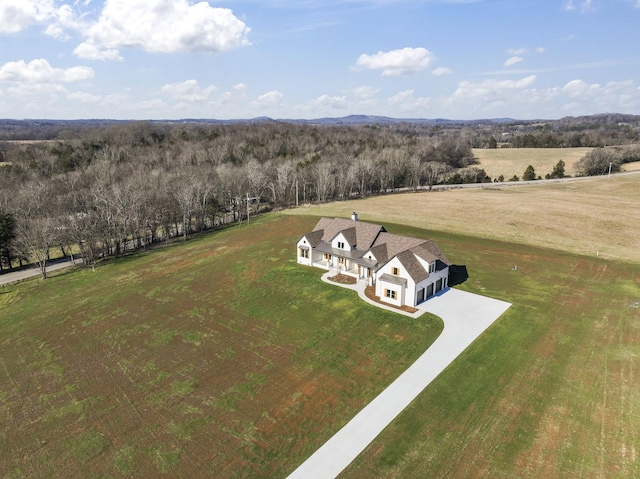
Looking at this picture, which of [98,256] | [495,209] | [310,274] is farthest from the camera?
[495,209]

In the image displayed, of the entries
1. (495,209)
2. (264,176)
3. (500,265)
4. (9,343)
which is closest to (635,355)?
(500,265)

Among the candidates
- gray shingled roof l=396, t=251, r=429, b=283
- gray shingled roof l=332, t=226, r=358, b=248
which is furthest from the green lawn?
gray shingled roof l=332, t=226, r=358, b=248

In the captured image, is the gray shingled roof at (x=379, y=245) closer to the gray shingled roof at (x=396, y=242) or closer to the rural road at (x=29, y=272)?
the gray shingled roof at (x=396, y=242)

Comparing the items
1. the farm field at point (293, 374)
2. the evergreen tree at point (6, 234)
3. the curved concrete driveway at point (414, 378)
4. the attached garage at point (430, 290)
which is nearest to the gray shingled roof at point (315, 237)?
the farm field at point (293, 374)

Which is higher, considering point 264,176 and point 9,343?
point 264,176

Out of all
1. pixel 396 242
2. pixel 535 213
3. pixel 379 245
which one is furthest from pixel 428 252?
pixel 535 213

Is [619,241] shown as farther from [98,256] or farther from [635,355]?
[98,256]

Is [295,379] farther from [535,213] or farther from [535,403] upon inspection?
[535,213]
